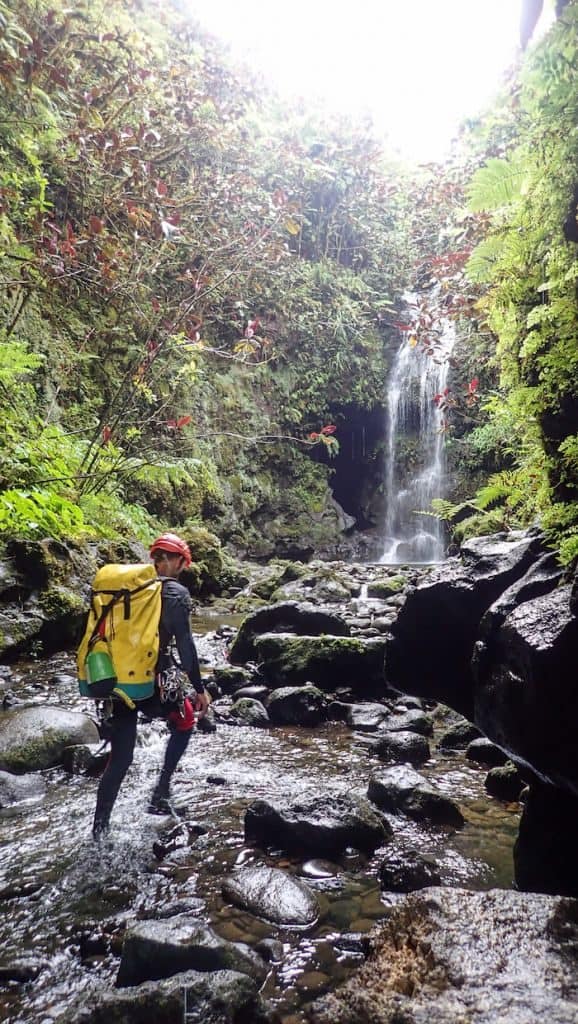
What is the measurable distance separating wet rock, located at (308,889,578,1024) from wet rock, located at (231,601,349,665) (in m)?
5.35

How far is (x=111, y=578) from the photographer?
3275mm

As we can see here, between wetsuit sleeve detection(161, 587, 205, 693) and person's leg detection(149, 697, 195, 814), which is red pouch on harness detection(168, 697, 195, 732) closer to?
person's leg detection(149, 697, 195, 814)

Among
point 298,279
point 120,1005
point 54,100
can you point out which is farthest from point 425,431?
point 120,1005

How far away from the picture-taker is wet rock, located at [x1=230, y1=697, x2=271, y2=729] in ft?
18.4

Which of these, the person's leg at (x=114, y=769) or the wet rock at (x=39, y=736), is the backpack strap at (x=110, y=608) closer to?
the person's leg at (x=114, y=769)

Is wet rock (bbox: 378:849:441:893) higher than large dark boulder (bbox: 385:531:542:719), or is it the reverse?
large dark boulder (bbox: 385:531:542:719)

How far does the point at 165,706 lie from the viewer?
141 inches

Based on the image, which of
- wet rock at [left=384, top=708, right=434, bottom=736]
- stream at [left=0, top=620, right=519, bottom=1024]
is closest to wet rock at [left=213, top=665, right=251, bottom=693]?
stream at [left=0, top=620, right=519, bottom=1024]

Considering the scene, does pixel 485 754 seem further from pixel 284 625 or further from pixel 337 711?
pixel 284 625

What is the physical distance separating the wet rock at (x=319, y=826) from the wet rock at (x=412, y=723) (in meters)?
1.94

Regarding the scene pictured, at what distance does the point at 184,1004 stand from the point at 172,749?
199 cm

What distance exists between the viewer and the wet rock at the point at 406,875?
284cm

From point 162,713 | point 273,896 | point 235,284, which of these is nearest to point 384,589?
point 162,713

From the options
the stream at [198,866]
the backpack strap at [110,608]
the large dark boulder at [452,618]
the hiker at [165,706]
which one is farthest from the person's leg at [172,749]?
the large dark boulder at [452,618]
